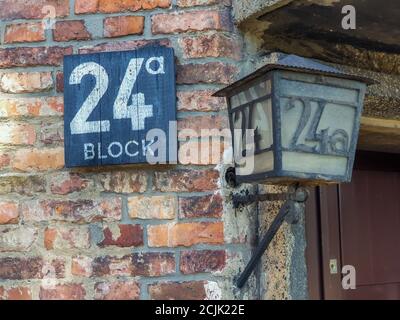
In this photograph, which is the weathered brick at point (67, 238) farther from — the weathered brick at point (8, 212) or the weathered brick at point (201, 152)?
the weathered brick at point (201, 152)

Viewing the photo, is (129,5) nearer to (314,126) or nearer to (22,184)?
(22,184)

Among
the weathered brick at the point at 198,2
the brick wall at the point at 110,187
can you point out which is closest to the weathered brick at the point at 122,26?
the brick wall at the point at 110,187

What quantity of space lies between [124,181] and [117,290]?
0.30 metres

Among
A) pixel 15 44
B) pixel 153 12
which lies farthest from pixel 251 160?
pixel 15 44

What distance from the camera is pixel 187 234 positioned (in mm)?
1755

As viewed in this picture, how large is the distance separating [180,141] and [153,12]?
0.38m

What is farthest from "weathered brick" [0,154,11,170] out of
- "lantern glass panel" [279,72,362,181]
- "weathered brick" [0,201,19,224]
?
"lantern glass panel" [279,72,362,181]

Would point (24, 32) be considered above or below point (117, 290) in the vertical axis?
above

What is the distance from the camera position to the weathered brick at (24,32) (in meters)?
1.89

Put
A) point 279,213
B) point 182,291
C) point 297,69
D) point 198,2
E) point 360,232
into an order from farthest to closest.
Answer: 1. point 360,232
2. point 198,2
3. point 182,291
4. point 279,213
5. point 297,69

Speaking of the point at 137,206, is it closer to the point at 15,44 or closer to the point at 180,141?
the point at 180,141

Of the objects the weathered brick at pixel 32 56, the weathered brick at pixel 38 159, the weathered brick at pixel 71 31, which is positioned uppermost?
the weathered brick at pixel 71 31

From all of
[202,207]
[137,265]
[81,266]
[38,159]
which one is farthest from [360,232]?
[38,159]

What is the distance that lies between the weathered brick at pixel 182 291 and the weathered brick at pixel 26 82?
0.67 meters
